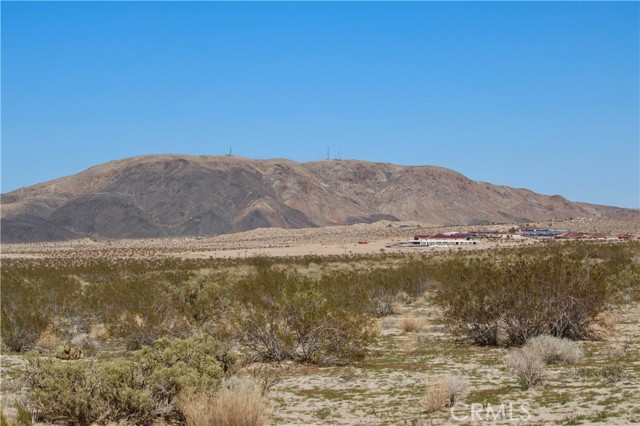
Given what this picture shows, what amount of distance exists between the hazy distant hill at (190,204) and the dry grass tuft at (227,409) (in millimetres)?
143692

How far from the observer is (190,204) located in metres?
173

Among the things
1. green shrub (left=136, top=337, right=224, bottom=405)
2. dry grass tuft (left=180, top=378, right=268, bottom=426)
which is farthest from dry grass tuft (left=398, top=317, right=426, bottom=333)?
dry grass tuft (left=180, top=378, right=268, bottom=426)

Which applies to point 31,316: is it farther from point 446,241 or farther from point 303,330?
point 446,241

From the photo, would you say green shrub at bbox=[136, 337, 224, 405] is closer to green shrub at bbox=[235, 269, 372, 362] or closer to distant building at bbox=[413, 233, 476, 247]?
green shrub at bbox=[235, 269, 372, 362]

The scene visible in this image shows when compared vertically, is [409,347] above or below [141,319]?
below

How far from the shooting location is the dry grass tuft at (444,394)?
12094 millimetres

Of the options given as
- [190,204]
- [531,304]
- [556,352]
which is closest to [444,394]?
[556,352]

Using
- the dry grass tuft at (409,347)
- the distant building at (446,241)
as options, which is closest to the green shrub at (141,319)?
the dry grass tuft at (409,347)

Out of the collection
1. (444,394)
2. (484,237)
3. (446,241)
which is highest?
(484,237)

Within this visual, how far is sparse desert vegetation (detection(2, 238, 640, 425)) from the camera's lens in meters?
11.4

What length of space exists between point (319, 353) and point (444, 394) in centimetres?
567

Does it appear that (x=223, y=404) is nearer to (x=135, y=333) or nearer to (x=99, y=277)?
(x=135, y=333)

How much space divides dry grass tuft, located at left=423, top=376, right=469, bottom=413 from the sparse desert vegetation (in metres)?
0.03

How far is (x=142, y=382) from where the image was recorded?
38.8 ft
